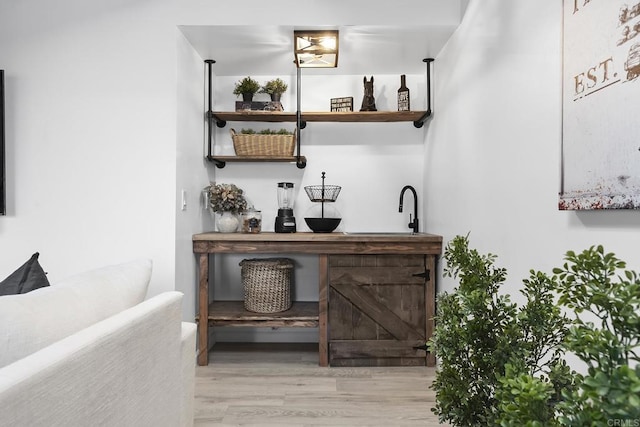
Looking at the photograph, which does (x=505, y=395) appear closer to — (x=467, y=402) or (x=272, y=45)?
(x=467, y=402)

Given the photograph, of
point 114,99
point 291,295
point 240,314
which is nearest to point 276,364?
point 240,314

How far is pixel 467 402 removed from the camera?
1.12 m

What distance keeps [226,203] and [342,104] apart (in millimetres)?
1133

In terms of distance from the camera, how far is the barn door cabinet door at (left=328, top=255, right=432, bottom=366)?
3.01 m

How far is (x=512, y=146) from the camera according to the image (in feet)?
6.40

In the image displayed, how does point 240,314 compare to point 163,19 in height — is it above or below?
below

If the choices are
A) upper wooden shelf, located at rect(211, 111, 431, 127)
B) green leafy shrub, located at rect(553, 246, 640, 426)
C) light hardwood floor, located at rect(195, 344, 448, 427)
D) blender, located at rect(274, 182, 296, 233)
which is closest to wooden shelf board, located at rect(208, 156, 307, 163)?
blender, located at rect(274, 182, 296, 233)

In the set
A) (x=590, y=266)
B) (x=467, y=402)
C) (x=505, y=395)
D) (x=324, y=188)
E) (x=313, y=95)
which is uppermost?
(x=313, y=95)

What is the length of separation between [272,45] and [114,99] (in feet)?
3.46

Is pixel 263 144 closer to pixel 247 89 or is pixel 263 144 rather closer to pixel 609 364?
pixel 247 89

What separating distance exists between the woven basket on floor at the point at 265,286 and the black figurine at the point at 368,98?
51.9 inches

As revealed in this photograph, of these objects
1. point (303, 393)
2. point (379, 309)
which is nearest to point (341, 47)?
point (379, 309)

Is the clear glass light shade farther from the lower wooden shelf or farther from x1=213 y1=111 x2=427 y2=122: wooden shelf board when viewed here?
the lower wooden shelf

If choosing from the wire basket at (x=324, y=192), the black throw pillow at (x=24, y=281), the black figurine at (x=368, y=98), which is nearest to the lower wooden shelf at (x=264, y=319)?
the wire basket at (x=324, y=192)
